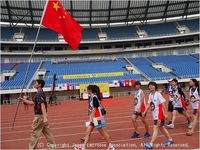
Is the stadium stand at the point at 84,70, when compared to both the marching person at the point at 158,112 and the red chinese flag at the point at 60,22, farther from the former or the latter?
the marching person at the point at 158,112

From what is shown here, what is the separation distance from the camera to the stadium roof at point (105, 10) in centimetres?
3142

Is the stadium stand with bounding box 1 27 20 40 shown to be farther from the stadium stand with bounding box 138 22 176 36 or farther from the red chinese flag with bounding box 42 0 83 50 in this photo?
the red chinese flag with bounding box 42 0 83 50

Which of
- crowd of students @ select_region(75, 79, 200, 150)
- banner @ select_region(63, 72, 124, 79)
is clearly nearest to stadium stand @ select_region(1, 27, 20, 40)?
banner @ select_region(63, 72, 124, 79)

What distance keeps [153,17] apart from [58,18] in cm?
3616

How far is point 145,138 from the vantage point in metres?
5.61

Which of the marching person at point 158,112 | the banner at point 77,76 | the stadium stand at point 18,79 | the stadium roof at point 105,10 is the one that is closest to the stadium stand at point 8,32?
the stadium roof at point 105,10

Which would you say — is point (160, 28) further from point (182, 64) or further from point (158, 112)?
point (158, 112)

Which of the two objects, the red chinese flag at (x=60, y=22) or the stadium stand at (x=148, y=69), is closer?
the red chinese flag at (x=60, y=22)

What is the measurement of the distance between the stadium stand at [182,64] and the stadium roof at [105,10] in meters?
9.73

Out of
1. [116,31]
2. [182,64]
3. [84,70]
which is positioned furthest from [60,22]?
[116,31]

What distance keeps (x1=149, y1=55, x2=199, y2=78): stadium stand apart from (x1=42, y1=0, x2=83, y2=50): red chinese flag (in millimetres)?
23145

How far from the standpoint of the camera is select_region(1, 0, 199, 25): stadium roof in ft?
103

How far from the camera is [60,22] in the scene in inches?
252

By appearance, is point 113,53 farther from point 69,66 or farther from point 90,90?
point 90,90
